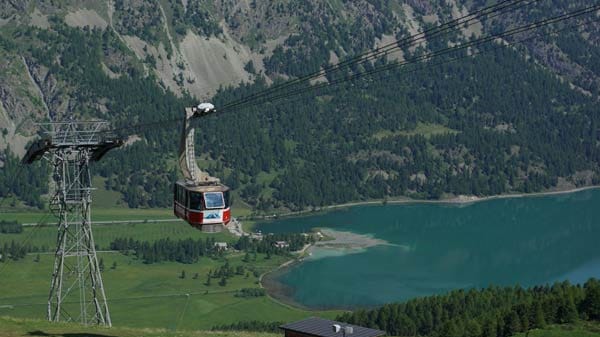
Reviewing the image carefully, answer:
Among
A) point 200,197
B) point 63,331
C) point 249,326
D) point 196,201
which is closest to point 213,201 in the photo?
point 200,197

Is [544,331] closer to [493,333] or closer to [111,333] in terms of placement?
[493,333]

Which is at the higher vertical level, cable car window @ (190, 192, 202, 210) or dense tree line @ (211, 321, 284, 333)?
cable car window @ (190, 192, 202, 210)

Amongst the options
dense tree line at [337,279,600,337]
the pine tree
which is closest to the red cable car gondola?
the pine tree

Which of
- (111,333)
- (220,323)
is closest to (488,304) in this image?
(220,323)

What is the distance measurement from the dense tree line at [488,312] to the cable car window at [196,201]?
168 ft

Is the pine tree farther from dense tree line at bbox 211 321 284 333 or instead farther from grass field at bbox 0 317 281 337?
dense tree line at bbox 211 321 284 333

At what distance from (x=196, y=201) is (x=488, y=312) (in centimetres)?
8018

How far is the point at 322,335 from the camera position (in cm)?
8031

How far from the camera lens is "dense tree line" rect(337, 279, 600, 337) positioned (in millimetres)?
110438

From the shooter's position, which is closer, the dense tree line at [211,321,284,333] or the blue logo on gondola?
the blue logo on gondola

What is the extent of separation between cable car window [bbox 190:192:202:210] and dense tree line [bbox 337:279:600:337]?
51.3 meters

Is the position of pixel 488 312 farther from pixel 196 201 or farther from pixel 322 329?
pixel 196 201

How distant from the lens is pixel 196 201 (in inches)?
2694

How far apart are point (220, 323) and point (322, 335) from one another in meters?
113
